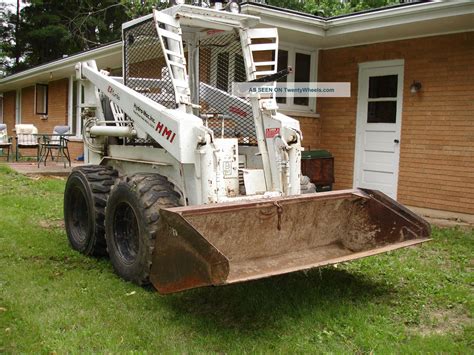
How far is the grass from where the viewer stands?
3.47 metres

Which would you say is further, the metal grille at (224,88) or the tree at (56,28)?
the tree at (56,28)

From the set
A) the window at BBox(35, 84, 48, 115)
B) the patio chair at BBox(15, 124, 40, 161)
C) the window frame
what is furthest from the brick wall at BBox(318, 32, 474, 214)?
the window at BBox(35, 84, 48, 115)

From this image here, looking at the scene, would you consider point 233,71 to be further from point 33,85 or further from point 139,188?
point 33,85

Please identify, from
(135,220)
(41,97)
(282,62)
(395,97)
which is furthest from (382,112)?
(41,97)

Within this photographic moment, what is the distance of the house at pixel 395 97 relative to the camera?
8422mm

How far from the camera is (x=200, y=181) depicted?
4234 millimetres

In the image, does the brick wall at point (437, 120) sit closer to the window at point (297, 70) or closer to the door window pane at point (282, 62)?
the window at point (297, 70)

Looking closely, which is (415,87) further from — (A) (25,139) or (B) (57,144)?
(A) (25,139)

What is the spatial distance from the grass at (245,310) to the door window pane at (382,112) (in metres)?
4.35

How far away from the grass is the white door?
4.00 m

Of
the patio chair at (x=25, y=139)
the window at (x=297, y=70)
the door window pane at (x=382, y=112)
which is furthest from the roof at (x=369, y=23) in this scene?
the patio chair at (x=25, y=139)

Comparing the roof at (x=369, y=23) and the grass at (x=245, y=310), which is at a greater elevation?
the roof at (x=369, y=23)

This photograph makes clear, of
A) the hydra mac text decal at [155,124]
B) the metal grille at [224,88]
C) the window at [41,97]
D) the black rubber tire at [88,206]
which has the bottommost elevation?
the black rubber tire at [88,206]

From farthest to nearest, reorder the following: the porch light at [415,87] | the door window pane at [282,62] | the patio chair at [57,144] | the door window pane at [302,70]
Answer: the patio chair at [57,144], the door window pane at [302,70], the door window pane at [282,62], the porch light at [415,87]
